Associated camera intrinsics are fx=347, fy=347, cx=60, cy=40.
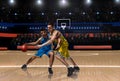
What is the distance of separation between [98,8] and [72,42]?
8.43 ft

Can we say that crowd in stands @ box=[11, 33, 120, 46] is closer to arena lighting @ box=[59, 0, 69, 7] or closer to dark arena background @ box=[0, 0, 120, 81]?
dark arena background @ box=[0, 0, 120, 81]

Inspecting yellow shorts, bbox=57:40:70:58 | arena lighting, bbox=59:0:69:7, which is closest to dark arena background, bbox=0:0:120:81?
arena lighting, bbox=59:0:69:7

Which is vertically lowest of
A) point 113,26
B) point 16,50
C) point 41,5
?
point 16,50

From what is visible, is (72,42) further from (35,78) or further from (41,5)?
(35,78)

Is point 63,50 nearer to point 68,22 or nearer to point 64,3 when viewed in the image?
point 68,22

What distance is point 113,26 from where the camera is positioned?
68.6 ft

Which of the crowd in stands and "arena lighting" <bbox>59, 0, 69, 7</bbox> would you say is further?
"arena lighting" <bbox>59, 0, 69, 7</bbox>

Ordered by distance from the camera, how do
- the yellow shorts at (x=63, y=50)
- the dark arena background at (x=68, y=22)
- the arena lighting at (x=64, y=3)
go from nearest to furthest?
the yellow shorts at (x=63, y=50)
the dark arena background at (x=68, y=22)
the arena lighting at (x=64, y=3)

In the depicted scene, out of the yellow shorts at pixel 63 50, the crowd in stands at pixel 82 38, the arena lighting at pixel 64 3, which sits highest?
the arena lighting at pixel 64 3

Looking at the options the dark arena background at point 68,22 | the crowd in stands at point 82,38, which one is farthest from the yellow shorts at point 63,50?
the crowd in stands at point 82,38

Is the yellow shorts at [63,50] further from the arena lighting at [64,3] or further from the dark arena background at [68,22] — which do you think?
the arena lighting at [64,3]

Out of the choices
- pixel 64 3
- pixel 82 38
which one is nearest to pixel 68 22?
pixel 64 3

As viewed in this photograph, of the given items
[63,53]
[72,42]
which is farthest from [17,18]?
[63,53]

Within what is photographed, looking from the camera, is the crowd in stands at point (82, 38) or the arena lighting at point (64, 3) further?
the arena lighting at point (64, 3)
